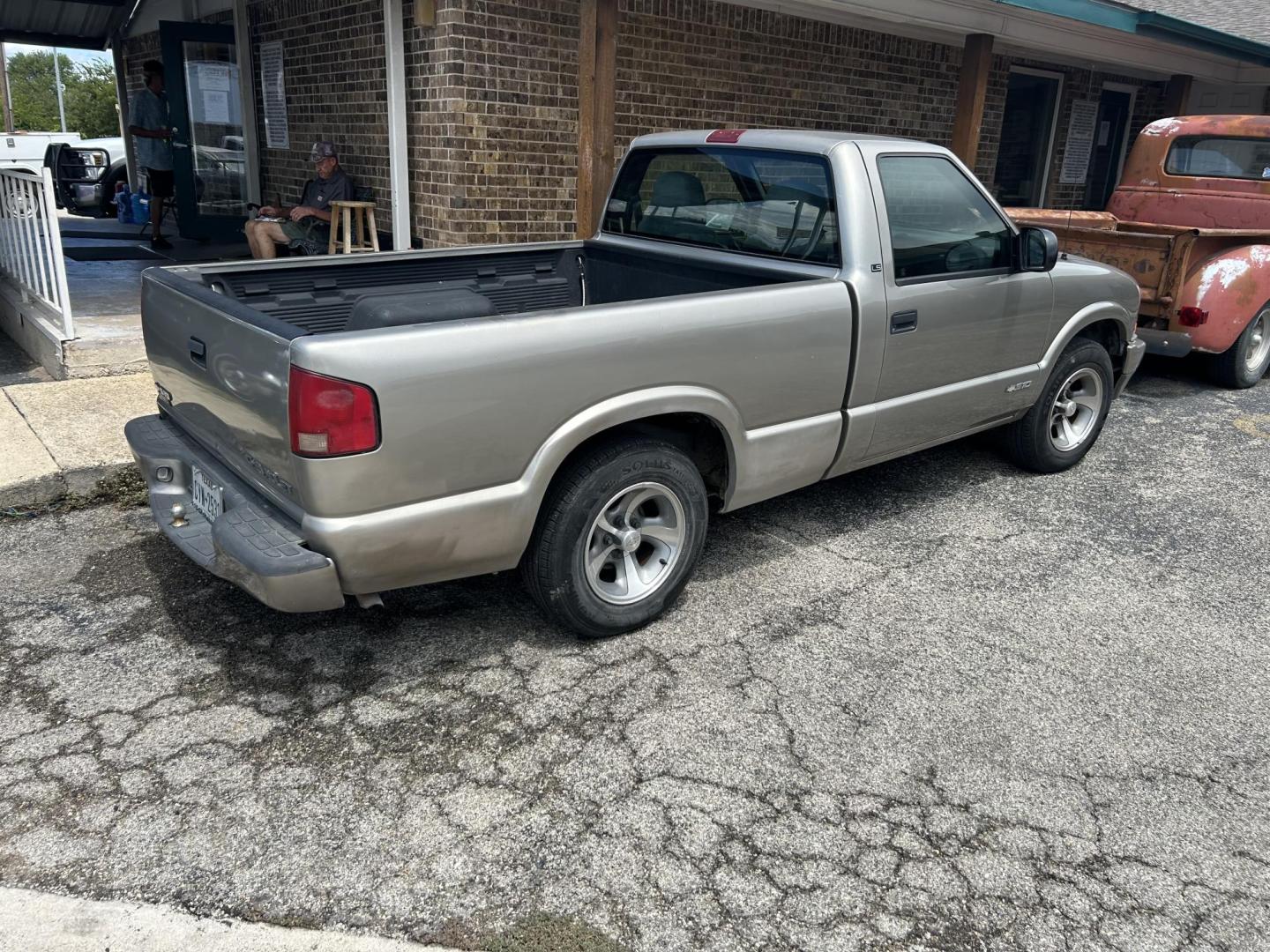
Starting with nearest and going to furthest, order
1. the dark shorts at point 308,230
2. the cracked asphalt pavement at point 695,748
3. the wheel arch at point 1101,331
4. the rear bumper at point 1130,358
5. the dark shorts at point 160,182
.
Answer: the cracked asphalt pavement at point 695,748, the wheel arch at point 1101,331, the rear bumper at point 1130,358, the dark shorts at point 308,230, the dark shorts at point 160,182

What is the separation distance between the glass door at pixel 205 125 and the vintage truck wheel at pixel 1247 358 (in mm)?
9783

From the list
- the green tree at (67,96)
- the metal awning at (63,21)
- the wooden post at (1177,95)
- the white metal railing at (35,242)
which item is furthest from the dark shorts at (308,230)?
the green tree at (67,96)

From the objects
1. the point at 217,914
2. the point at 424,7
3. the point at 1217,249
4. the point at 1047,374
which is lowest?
the point at 217,914

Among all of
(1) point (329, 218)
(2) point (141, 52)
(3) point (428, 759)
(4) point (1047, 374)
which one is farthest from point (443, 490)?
(2) point (141, 52)

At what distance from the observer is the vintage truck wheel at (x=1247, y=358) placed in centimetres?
741

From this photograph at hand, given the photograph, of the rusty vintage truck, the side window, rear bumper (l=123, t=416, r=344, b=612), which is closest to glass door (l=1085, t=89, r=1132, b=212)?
the rusty vintage truck

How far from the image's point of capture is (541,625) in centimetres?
380

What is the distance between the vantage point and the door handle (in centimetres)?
411

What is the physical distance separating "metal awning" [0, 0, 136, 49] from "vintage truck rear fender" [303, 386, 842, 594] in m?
13.3

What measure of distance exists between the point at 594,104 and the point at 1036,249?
4535 mm

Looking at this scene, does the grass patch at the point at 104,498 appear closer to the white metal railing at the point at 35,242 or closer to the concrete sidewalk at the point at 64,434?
the concrete sidewalk at the point at 64,434

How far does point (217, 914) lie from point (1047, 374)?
444cm

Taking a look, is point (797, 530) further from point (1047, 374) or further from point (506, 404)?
point (506, 404)

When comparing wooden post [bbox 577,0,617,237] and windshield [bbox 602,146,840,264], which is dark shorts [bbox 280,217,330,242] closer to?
wooden post [bbox 577,0,617,237]
